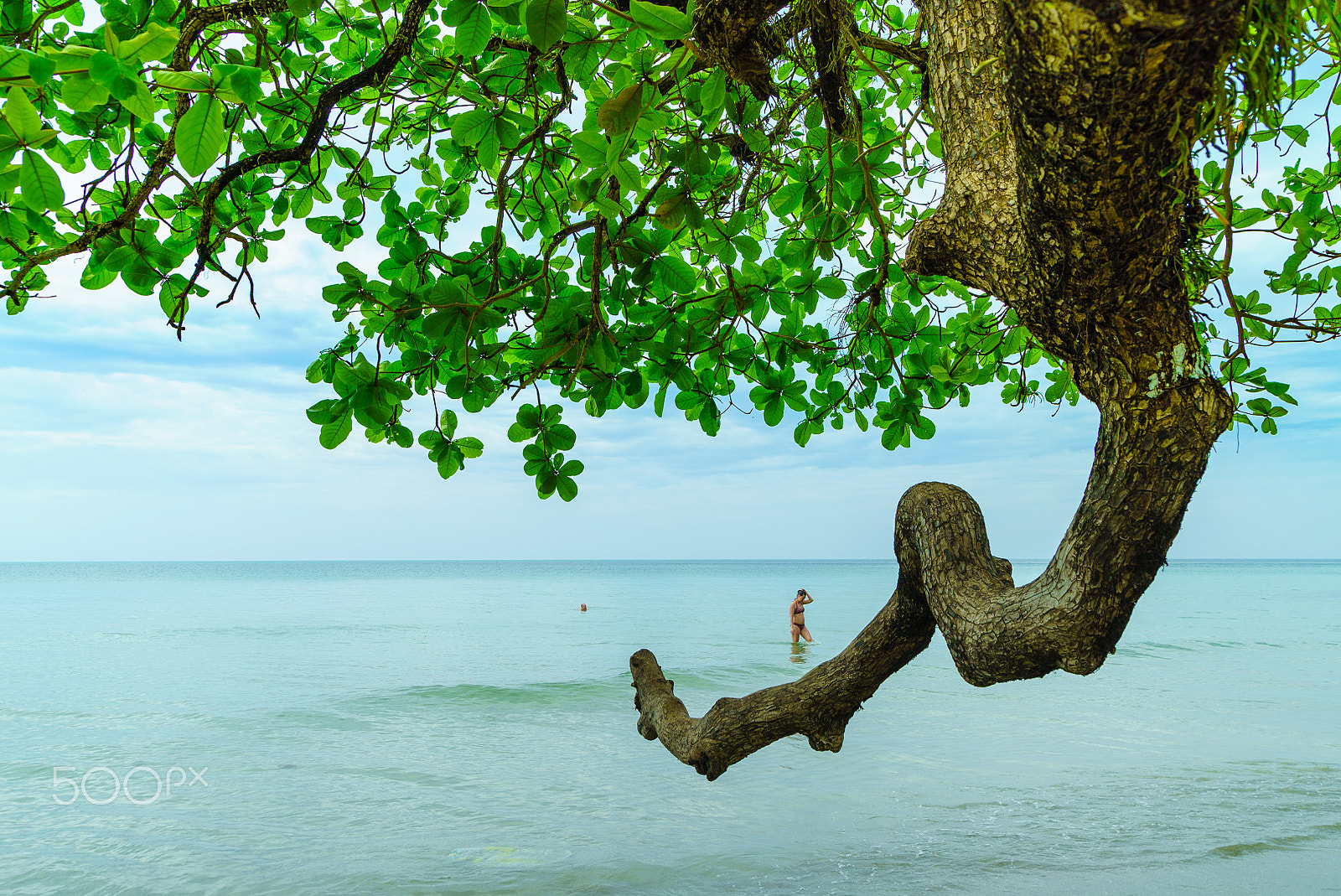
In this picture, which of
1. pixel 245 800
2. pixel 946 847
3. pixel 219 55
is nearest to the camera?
pixel 219 55

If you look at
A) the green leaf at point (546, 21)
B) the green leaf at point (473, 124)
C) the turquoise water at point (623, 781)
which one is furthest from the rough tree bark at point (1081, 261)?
the turquoise water at point (623, 781)

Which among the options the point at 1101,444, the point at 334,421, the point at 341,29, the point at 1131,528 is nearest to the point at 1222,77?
the point at 1101,444

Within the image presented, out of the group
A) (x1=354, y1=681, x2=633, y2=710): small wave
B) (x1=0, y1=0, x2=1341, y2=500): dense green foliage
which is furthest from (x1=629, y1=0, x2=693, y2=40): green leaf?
(x1=354, y1=681, x2=633, y2=710): small wave

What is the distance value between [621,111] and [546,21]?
24 cm

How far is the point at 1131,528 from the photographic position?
1.34 m

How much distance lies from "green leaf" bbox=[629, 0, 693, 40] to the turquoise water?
710 cm

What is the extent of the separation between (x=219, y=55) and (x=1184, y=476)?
12.9 feet

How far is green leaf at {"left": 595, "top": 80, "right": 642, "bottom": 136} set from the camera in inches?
64.6

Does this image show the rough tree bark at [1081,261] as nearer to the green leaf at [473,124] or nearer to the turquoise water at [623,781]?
the green leaf at [473,124]

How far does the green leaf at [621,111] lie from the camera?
5.38 feet

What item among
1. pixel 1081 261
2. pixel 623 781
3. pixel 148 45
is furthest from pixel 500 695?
pixel 1081 261

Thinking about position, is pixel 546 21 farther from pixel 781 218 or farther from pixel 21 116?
pixel 781 218

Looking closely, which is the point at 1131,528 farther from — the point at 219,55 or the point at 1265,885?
the point at 1265,885

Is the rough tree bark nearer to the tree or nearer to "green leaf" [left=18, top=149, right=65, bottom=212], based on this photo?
the tree
